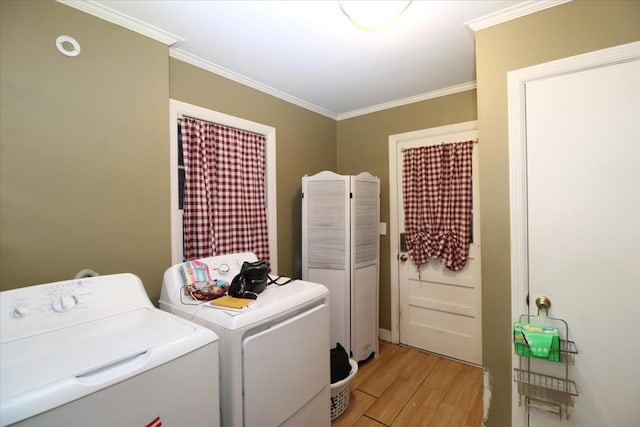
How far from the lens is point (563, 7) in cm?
146

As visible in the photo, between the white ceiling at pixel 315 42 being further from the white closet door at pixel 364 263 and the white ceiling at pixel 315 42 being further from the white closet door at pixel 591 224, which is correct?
the white closet door at pixel 364 263

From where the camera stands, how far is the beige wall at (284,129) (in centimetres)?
208

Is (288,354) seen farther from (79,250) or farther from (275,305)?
(79,250)

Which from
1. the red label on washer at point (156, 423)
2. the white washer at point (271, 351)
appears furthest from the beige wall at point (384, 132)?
the red label on washer at point (156, 423)

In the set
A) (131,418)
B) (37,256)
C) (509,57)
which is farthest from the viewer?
(509,57)

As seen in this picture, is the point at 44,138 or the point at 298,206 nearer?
the point at 44,138

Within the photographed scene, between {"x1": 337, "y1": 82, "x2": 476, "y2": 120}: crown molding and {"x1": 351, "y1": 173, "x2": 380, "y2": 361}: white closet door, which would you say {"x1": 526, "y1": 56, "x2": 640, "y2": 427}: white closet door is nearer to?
{"x1": 337, "y1": 82, "x2": 476, "y2": 120}: crown molding

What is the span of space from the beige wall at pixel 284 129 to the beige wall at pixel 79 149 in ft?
0.86

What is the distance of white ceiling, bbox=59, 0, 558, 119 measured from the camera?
1.54 meters

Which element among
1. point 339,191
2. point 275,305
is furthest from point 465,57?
point 275,305

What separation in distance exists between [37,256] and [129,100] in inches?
36.7

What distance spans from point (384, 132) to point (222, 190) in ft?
5.87

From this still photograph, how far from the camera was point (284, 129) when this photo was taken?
274cm

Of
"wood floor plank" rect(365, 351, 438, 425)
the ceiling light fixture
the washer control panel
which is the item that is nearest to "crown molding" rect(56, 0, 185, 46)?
the ceiling light fixture
